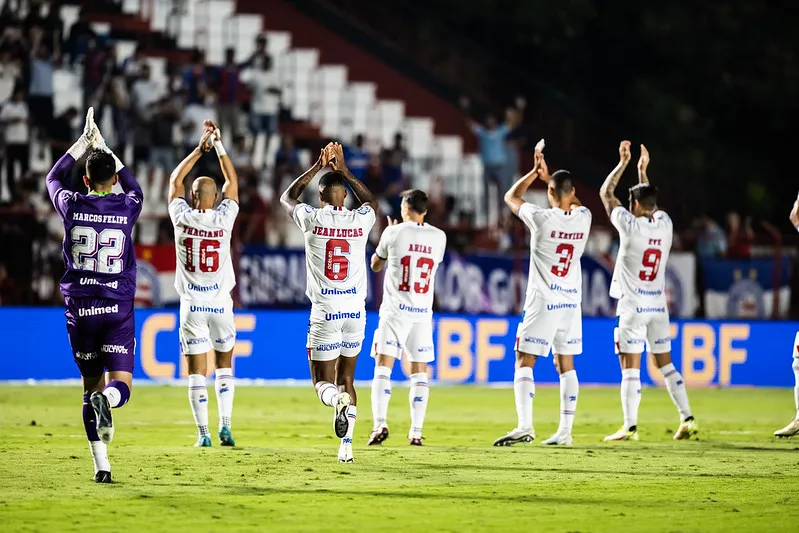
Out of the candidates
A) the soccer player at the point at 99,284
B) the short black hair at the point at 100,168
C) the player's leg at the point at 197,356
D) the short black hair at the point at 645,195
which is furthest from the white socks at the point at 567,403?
the short black hair at the point at 100,168

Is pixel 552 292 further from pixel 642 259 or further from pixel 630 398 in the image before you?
pixel 630 398

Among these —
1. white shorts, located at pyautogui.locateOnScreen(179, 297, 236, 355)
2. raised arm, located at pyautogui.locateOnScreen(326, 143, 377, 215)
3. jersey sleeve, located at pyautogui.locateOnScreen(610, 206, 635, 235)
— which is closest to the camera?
raised arm, located at pyautogui.locateOnScreen(326, 143, 377, 215)

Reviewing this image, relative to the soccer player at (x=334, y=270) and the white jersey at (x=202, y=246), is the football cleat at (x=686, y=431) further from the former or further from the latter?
the white jersey at (x=202, y=246)

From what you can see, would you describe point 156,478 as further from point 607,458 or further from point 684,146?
point 684,146

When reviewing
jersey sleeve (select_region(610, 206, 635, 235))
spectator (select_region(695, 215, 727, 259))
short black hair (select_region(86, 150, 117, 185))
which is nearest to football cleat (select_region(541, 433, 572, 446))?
→ jersey sleeve (select_region(610, 206, 635, 235))

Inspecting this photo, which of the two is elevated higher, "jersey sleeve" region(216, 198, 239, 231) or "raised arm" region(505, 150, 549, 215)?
"raised arm" region(505, 150, 549, 215)

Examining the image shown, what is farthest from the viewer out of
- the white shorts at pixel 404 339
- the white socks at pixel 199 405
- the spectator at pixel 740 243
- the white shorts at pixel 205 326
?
the spectator at pixel 740 243

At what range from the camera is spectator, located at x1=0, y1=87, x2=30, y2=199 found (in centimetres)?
2556

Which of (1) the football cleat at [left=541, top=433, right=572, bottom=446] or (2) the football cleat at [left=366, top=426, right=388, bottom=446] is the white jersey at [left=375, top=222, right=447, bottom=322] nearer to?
(2) the football cleat at [left=366, top=426, right=388, bottom=446]

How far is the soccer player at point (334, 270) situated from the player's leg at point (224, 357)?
4.24 feet

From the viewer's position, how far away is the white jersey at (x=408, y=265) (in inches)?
523

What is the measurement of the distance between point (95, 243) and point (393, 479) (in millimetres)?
2881

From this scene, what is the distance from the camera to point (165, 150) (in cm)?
2691

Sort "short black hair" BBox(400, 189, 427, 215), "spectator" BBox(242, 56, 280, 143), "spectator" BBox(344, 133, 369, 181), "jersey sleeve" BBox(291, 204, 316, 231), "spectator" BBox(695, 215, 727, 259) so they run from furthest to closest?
1. "spectator" BBox(242, 56, 280, 143)
2. "spectator" BBox(344, 133, 369, 181)
3. "spectator" BBox(695, 215, 727, 259)
4. "short black hair" BBox(400, 189, 427, 215)
5. "jersey sleeve" BBox(291, 204, 316, 231)
